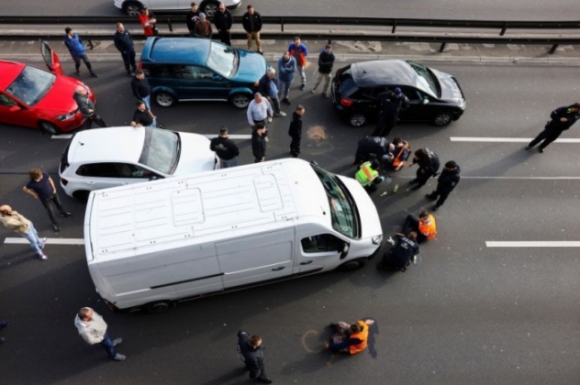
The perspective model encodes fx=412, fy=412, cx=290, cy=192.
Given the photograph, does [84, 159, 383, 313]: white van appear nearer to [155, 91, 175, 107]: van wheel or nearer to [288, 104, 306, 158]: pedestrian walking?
[288, 104, 306, 158]: pedestrian walking

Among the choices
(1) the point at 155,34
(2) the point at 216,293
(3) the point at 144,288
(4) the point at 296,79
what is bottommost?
(2) the point at 216,293

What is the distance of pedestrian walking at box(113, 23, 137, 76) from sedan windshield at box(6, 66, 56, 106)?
2055 mm

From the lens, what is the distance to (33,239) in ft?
27.5

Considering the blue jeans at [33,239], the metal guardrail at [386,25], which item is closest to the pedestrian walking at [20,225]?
the blue jeans at [33,239]

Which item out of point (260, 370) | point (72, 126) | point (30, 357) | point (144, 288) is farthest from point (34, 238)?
point (260, 370)

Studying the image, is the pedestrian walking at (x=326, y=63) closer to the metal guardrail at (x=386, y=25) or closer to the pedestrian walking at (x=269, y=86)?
the pedestrian walking at (x=269, y=86)

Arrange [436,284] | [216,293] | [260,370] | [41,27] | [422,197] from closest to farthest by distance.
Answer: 1. [260,370]
2. [216,293]
3. [436,284]
4. [422,197]
5. [41,27]

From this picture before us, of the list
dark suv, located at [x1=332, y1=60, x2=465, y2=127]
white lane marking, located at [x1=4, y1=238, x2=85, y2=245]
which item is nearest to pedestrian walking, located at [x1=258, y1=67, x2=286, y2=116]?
dark suv, located at [x1=332, y1=60, x2=465, y2=127]

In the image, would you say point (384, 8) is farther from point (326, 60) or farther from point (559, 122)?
point (559, 122)

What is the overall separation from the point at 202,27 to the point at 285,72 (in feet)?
11.1

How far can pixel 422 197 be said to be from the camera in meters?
10.5

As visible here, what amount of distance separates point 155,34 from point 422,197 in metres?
10.1

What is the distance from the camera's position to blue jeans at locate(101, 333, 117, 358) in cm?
709

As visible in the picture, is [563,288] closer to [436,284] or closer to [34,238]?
[436,284]
